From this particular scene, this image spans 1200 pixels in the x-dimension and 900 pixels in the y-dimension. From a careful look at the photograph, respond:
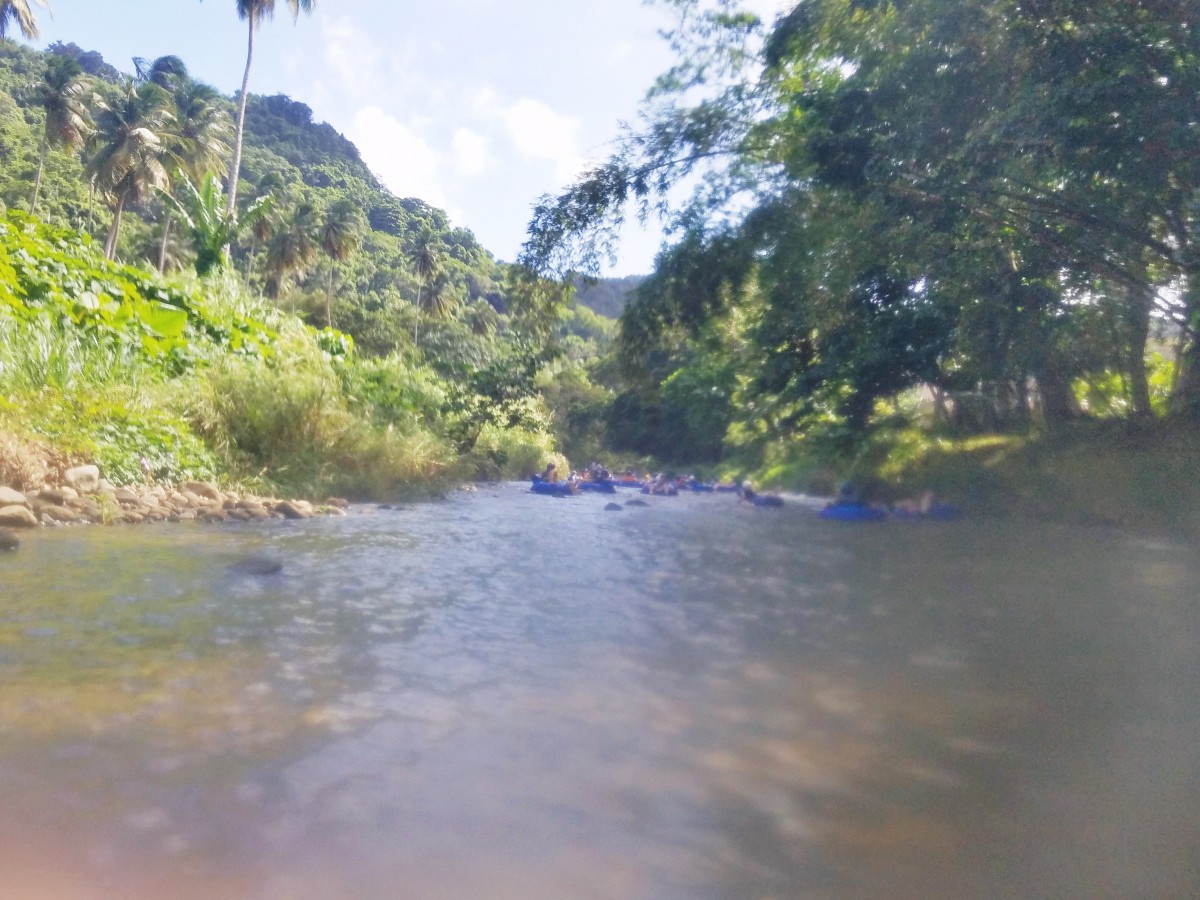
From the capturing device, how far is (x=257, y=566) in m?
6.11

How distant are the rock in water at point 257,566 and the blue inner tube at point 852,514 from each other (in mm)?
8656

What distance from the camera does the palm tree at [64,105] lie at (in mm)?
29297

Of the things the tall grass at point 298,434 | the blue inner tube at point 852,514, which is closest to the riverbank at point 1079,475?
the blue inner tube at point 852,514

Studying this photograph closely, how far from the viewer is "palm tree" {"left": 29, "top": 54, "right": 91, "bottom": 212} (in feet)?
96.1

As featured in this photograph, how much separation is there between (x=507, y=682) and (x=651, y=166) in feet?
→ 30.4

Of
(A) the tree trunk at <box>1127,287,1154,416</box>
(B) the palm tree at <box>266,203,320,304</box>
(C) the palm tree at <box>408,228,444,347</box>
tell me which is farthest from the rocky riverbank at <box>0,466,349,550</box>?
(C) the palm tree at <box>408,228,444,347</box>

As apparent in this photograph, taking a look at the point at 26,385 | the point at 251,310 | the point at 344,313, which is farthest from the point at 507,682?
the point at 344,313

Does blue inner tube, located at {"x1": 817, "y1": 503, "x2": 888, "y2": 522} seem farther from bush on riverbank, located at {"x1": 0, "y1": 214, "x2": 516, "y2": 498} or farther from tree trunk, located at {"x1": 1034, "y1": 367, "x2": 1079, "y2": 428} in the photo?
bush on riverbank, located at {"x1": 0, "y1": 214, "x2": 516, "y2": 498}

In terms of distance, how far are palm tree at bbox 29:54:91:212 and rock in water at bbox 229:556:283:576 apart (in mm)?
29140

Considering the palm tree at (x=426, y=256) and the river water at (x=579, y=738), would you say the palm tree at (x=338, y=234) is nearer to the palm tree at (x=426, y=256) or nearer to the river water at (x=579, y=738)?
the palm tree at (x=426, y=256)

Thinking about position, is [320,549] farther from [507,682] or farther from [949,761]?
[949,761]

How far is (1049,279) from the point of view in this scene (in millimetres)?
9781

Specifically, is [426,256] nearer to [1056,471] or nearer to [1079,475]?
[1056,471]

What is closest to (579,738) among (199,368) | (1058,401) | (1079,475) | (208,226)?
(1079,475)
